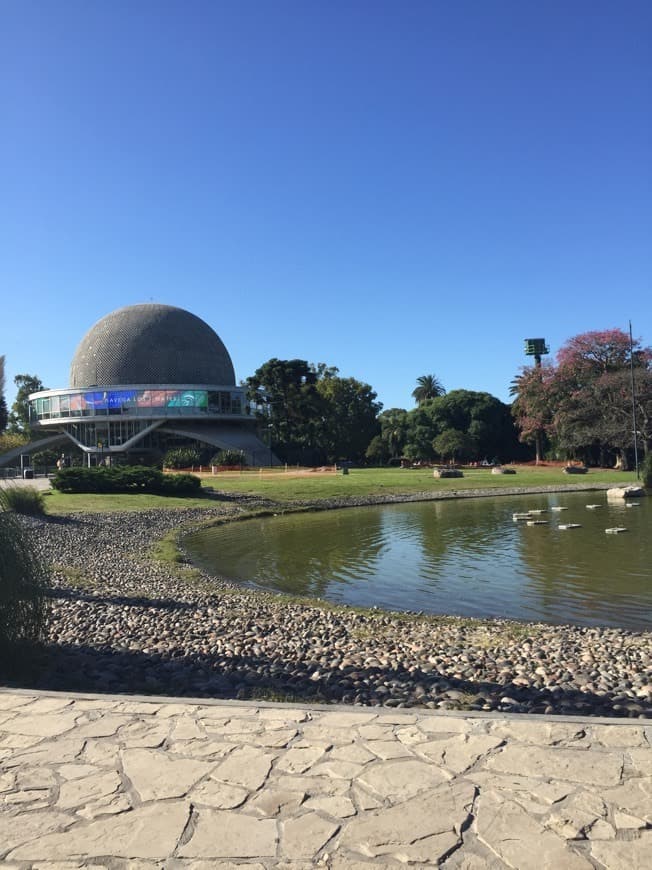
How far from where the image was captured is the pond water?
404 inches

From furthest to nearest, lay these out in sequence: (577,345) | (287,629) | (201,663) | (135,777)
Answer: (577,345)
(287,629)
(201,663)
(135,777)

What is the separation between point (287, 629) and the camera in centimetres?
787

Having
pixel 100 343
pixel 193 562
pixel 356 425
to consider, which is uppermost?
pixel 100 343

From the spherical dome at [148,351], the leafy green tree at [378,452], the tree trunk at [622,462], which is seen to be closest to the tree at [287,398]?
the leafy green tree at [378,452]

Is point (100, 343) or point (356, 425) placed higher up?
point (100, 343)

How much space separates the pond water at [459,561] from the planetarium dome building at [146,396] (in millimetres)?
36684

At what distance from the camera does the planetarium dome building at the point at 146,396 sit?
6203cm

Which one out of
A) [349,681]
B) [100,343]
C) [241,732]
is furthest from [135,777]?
[100,343]

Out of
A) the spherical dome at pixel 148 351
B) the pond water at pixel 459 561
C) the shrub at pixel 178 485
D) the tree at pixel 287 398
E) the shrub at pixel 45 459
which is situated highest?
the spherical dome at pixel 148 351

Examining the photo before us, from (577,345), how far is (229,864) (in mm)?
46521

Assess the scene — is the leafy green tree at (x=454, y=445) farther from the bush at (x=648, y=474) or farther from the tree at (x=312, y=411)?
the bush at (x=648, y=474)

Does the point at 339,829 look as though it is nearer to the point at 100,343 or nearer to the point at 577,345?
the point at 577,345

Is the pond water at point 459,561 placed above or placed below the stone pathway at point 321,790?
below

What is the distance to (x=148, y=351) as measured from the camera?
66.8 meters
